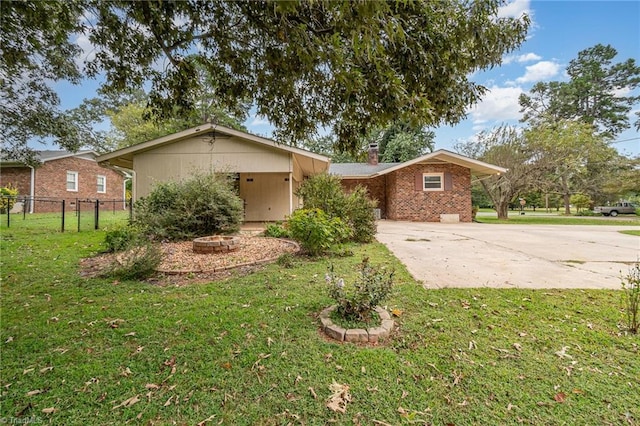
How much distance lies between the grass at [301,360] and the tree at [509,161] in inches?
625

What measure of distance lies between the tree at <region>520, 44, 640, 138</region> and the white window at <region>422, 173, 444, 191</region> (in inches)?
978

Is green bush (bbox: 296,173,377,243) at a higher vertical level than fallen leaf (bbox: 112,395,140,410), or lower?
higher

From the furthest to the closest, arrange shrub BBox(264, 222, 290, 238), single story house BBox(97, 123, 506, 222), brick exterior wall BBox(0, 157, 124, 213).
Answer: brick exterior wall BBox(0, 157, 124, 213) < single story house BBox(97, 123, 506, 222) < shrub BBox(264, 222, 290, 238)

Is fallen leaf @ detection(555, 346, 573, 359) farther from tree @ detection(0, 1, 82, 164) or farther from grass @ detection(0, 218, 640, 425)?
tree @ detection(0, 1, 82, 164)

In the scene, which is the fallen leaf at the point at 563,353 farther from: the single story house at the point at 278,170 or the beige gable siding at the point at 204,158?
the beige gable siding at the point at 204,158

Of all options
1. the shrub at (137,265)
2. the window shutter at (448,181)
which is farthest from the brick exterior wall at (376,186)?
the shrub at (137,265)

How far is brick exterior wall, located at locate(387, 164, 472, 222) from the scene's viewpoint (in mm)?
15297

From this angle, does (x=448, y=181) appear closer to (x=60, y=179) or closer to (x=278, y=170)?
(x=278, y=170)

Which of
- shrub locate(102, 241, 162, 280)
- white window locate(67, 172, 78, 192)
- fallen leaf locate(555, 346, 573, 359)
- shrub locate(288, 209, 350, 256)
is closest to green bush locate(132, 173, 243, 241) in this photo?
shrub locate(288, 209, 350, 256)

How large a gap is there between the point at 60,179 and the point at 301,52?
21.0 m

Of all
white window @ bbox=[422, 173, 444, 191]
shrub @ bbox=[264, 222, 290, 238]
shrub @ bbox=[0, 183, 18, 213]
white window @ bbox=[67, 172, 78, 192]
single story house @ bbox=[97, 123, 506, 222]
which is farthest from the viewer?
white window @ bbox=[67, 172, 78, 192]

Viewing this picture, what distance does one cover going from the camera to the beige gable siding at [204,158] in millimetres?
10469

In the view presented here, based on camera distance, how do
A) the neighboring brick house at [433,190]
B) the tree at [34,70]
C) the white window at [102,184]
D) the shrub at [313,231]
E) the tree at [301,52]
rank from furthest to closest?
1. the white window at [102,184]
2. the neighboring brick house at [433,190]
3. the shrub at [313,231]
4. the tree at [34,70]
5. the tree at [301,52]

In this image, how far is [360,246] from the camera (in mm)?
7395
